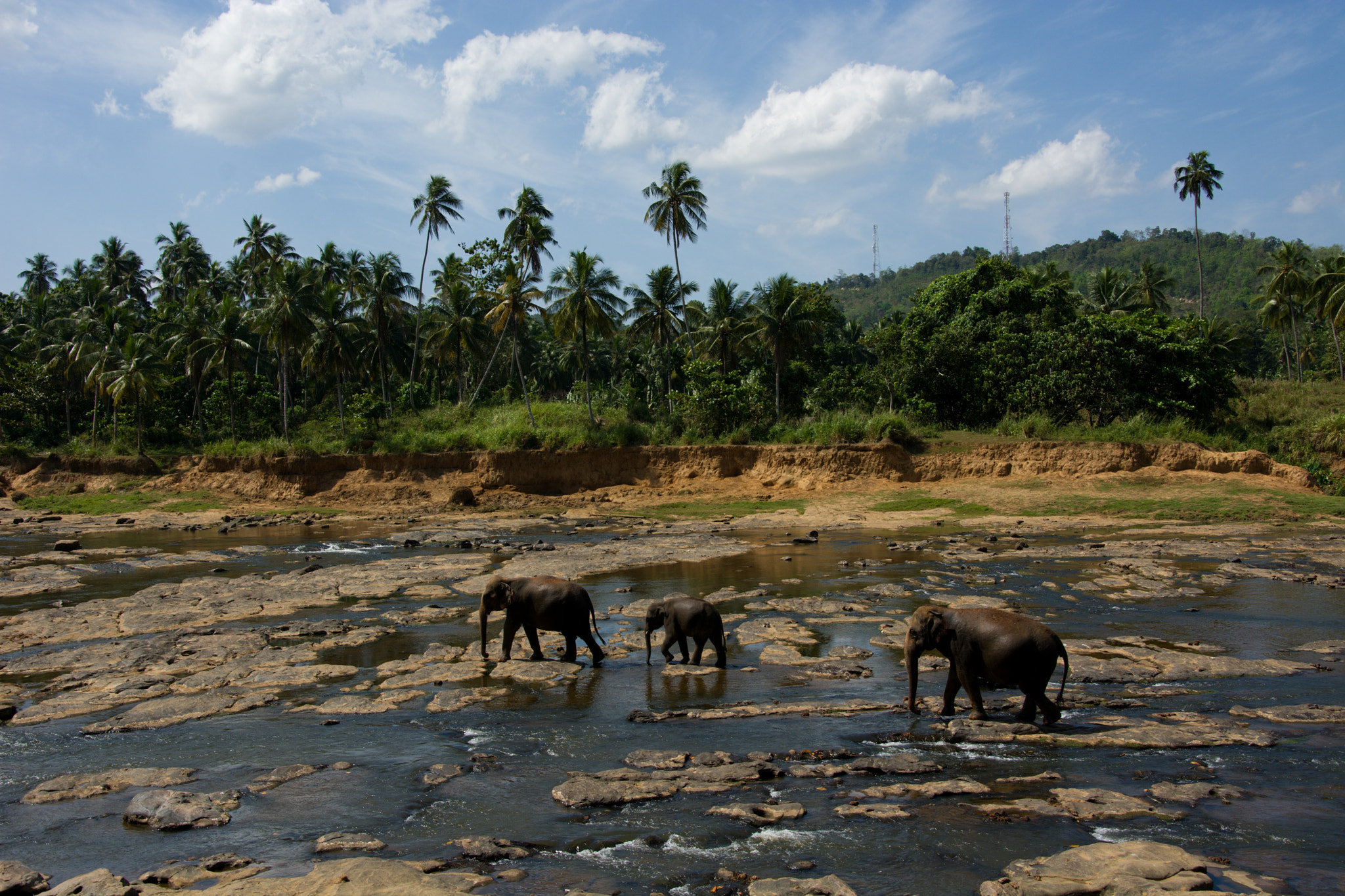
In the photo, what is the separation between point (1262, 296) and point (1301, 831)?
Result: 2797 inches

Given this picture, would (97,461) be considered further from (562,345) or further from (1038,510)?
(1038,510)

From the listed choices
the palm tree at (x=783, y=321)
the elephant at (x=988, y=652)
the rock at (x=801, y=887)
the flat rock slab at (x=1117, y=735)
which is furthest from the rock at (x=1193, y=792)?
the palm tree at (x=783, y=321)

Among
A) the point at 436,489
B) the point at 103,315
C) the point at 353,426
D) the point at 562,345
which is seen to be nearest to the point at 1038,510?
the point at 436,489

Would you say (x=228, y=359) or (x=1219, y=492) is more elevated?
(x=228, y=359)

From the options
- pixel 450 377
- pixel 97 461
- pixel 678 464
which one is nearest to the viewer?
pixel 678 464

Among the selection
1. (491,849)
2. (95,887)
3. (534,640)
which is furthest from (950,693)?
(95,887)

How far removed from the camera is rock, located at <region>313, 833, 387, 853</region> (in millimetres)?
6336

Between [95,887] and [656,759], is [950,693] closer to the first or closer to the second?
[656,759]

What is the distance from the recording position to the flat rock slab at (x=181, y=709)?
9797 millimetres

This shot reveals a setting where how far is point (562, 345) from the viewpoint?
78.0 meters

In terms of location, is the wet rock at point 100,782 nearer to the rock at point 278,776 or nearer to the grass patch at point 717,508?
the rock at point 278,776

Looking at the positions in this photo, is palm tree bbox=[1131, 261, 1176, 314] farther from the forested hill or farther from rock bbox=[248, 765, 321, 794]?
rock bbox=[248, 765, 321, 794]

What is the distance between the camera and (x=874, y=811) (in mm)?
6699

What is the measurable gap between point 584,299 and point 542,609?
35.4m
